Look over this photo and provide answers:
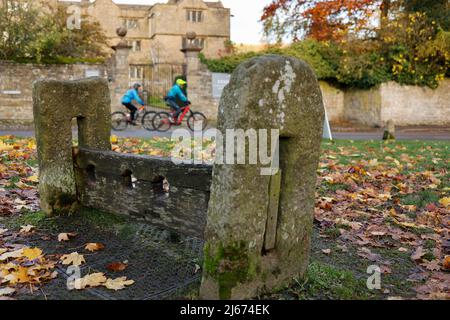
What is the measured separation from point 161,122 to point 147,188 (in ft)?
39.5

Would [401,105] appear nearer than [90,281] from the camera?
No

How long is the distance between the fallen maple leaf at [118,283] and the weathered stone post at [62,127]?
5.34ft

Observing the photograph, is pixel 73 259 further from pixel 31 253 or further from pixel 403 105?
pixel 403 105

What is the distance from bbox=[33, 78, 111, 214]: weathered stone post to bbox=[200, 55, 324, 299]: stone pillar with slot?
2250 millimetres

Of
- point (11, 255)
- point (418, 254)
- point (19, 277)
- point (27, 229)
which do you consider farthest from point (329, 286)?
point (27, 229)

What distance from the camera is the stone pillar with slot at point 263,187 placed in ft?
7.92

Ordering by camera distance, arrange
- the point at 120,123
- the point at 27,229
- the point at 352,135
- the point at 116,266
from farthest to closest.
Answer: the point at 352,135 → the point at 120,123 → the point at 27,229 → the point at 116,266

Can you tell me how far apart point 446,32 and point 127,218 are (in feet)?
65.3

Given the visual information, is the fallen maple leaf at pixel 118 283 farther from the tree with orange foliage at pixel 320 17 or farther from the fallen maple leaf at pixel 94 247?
the tree with orange foliage at pixel 320 17

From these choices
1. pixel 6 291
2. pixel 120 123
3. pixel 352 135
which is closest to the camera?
pixel 6 291

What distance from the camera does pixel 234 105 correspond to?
2395mm

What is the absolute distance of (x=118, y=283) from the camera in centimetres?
290

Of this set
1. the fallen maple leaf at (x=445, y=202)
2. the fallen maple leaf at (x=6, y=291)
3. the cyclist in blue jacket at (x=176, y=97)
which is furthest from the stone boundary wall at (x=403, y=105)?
the fallen maple leaf at (x=6, y=291)

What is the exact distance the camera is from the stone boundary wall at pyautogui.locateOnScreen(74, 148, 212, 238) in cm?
323
